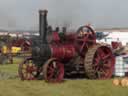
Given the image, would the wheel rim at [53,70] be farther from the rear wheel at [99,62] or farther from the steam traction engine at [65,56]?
the rear wheel at [99,62]

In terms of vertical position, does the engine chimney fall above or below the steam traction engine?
above

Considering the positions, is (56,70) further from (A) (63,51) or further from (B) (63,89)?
(B) (63,89)

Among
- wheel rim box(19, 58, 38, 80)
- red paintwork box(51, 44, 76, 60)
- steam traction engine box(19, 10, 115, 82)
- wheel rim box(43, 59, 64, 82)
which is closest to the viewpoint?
wheel rim box(43, 59, 64, 82)

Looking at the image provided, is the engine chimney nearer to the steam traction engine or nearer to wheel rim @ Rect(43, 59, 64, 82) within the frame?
the steam traction engine

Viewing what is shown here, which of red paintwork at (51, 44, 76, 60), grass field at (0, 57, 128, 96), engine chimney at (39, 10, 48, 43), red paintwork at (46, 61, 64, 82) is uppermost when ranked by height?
engine chimney at (39, 10, 48, 43)

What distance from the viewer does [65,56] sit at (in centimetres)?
1490

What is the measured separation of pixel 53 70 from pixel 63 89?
2.24 meters

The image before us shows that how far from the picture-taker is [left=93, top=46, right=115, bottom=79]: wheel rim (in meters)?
15.6

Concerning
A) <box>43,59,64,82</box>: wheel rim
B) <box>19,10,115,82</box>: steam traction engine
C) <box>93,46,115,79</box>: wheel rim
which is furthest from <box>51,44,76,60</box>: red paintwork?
<box>93,46,115,79</box>: wheel rim

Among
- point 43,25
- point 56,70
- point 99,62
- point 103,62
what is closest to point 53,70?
point 56,70

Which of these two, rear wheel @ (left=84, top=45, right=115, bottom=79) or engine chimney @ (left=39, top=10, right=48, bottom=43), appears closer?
engine chimney @ (left=39, top=10, right=48, bottom=43)

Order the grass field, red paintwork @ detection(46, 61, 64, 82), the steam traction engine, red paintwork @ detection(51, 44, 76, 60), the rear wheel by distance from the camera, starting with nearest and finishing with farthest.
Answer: the grass field
red paintwork @ detection(46, 61, 64, 82)
the steam traction engine
red paintwork @ detection(51, 44, 76, 60)
the rear wheel

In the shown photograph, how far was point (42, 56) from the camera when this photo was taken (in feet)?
47.5

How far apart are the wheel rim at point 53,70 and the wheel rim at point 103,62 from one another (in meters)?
1.68
